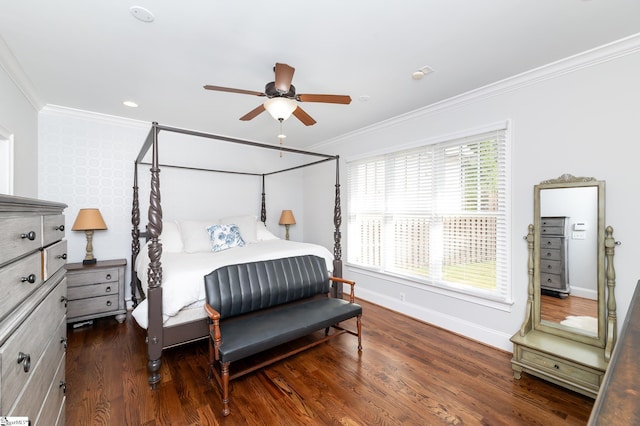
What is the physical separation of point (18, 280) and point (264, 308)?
6.32 feet

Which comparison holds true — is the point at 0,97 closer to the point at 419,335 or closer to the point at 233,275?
the point at 233,275

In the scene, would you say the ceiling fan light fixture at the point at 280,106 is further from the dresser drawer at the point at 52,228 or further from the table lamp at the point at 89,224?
the table lamp at the point at 89,224

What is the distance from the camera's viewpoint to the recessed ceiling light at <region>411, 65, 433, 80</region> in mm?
2420

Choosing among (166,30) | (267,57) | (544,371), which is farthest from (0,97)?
(544,371)

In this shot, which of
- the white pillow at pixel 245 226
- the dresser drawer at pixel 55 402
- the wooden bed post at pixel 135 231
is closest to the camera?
the dresser drawer at pixel 55 402

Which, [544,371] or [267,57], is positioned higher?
[267,57]

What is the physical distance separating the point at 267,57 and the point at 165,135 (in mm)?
2632

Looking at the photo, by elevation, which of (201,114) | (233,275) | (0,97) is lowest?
(233,275)

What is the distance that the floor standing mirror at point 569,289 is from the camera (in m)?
2.07

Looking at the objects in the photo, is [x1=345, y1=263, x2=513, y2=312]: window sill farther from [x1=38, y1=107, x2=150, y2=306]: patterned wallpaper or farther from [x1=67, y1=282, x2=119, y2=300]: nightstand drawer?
[x1=38, y1=107, x2=150, y2=306]: patterned wallpaper

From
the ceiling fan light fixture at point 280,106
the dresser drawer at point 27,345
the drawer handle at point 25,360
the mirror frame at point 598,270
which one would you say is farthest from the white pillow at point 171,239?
the mirror frame at point 598,270

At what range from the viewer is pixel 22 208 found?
97 cm

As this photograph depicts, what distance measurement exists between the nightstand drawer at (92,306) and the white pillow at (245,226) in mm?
1598

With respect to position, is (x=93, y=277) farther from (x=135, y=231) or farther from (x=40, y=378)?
(x=40, y=378)
